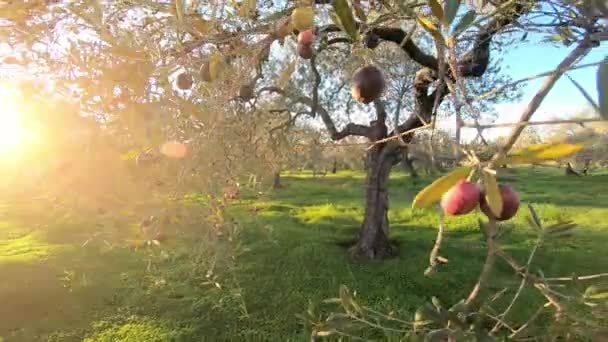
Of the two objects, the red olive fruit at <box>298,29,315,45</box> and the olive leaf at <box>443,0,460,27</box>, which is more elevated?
the red olive fruit at <box>298,29,315,45</box>

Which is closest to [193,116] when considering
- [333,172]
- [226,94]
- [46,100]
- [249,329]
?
[226,94]

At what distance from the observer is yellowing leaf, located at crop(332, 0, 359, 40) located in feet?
2.94

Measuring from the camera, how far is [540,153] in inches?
25.1

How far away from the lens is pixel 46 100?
4.44 ft

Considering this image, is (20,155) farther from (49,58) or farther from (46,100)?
(49,58)

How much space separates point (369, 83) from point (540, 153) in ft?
1.74

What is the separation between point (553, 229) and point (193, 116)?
0.98 meters

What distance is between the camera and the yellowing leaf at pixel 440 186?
2.16 ft

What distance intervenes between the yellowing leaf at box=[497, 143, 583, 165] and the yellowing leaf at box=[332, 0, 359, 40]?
0.40 m

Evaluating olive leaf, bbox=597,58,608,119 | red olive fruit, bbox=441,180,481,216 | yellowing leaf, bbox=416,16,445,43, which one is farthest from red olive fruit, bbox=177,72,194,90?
olive leaf, bbox=597,58,608,119

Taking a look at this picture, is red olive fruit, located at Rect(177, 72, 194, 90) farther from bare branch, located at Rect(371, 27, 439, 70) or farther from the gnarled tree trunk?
the gnarled tree trunk

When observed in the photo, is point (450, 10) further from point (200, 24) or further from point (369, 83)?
point (200, 24)

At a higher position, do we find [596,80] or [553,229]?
[596,80]

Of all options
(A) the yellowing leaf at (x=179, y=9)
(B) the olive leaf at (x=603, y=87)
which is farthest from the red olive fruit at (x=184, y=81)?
(B) the olive leaf at (x=603, y=87)
